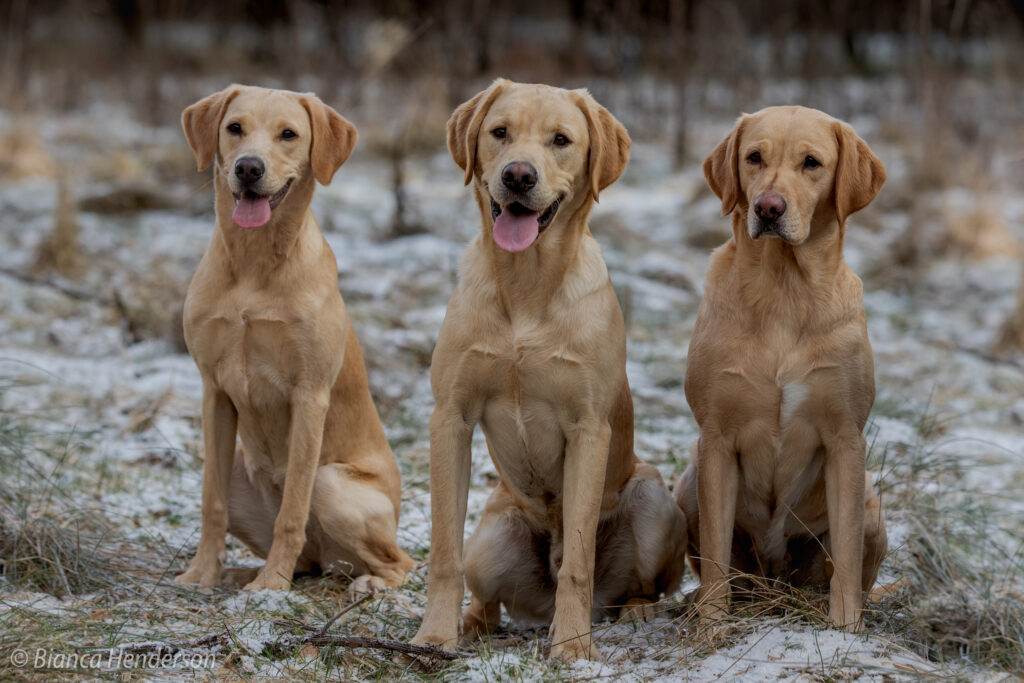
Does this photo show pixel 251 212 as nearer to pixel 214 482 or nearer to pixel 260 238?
pixel 260 238

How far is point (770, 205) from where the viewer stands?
330 cm

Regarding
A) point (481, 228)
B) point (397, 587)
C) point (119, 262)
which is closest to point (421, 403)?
point (397, 587)

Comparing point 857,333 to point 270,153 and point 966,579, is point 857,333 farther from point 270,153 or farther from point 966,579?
point 270,153

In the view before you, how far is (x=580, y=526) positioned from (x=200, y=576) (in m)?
1.47

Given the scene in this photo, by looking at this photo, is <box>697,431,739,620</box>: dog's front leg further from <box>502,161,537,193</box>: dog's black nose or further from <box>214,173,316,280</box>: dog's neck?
<box>214,173,316,280</box>: dog's neck

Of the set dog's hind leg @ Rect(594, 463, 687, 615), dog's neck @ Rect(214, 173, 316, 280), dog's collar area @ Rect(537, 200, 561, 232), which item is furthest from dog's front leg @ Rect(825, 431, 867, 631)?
dog's neck @ Rect(214, 173, 316, 280)

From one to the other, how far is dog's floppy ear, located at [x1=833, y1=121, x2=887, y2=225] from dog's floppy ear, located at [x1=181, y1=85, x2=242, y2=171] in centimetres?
210

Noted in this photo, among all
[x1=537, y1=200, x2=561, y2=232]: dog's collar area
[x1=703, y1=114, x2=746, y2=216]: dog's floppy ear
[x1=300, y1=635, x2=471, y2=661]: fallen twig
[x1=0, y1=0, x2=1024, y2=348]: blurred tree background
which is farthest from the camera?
[x1=0, y1=0, x2=1024, y2=348]: blurred tree background

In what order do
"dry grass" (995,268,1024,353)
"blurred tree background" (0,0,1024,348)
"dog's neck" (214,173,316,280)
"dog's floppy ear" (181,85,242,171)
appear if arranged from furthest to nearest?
"blurred tree background" (0,0,1024,348) < "dry grass" (995,268,1024,353) < "dog's floppy ear" (181,85,242,171) < "dog's neck" (214,173,316,280)

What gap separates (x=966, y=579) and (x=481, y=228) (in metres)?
2.24

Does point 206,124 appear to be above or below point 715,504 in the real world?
above

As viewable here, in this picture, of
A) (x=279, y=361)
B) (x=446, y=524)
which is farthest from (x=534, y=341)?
(x=279, y=361)

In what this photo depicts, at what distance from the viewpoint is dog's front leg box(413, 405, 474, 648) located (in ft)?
10.8

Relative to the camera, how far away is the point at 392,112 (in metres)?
12.0
